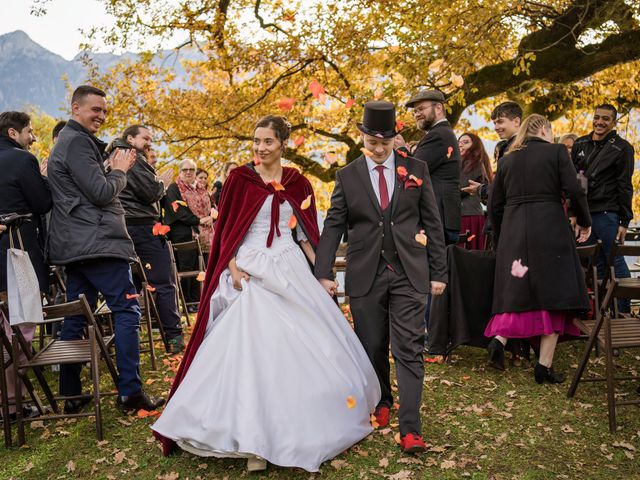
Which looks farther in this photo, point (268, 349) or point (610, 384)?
point (610, 384)

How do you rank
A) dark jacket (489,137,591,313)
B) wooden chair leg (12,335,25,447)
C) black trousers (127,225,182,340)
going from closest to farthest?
1. wooden chair leg (12,335,25,447)
2. dark jacket (489,137,591,313)
3. black trousers (127,225,182,340)

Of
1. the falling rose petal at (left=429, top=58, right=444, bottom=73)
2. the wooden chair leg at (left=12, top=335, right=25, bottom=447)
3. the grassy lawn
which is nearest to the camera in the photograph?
the grassy lawn

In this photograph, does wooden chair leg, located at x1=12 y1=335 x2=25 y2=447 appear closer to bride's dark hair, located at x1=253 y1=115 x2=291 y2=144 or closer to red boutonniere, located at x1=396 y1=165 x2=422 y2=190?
bride's dark hair, located at x1=253 y1=115 x2=291 y2=144

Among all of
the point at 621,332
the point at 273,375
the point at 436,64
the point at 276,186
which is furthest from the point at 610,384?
the point at 436,64

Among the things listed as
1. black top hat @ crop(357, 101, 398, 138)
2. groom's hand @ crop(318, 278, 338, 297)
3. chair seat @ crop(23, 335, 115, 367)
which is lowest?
chair seat @ crop(23, 335, 115, 367)

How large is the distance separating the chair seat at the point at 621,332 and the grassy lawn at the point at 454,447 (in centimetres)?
51

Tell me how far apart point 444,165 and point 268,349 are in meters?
3.01

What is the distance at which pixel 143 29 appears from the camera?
13875 mm

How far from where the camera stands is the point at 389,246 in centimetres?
454

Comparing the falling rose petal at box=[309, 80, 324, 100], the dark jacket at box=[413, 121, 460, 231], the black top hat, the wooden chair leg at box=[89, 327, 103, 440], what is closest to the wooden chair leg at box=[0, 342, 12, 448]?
the wooden chair leg at box=[89, 327, 103, 440]

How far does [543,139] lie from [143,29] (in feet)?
34.2

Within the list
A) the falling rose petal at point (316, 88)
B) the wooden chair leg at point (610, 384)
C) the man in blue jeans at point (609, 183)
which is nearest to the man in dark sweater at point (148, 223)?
the wooden chair leg at point (610, 384)

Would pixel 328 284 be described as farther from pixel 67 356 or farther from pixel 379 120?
pixel 67 356

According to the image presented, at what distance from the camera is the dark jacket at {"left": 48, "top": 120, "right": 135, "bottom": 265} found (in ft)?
16.5
